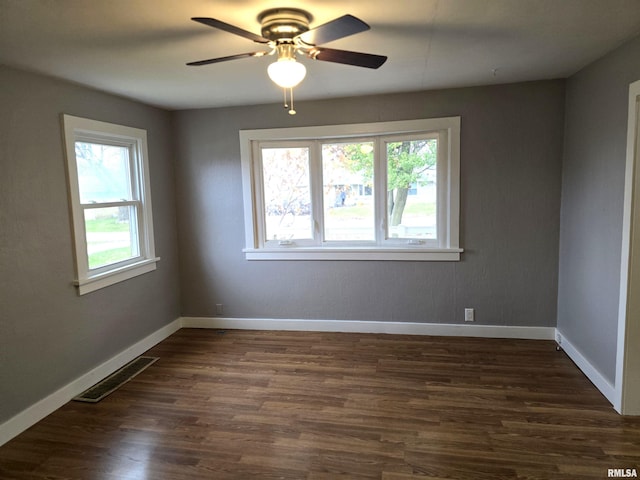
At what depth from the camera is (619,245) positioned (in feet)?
8.59

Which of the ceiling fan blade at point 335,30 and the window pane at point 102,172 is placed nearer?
the ceiling fan blade at point 335,30

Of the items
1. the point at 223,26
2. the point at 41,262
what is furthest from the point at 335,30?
the point at 41,262

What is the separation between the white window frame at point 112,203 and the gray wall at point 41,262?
6 cm

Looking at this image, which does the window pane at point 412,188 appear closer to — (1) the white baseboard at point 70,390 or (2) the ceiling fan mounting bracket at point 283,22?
(2) the ceiling fan mounting bracket at point 283,22

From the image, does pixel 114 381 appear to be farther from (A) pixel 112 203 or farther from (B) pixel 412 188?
(B) pixel 412 188

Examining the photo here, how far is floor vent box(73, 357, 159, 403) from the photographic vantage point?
3028 mm

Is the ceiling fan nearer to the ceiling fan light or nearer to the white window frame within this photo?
the ceiling fan light

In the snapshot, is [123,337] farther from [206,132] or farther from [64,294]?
[206,132]

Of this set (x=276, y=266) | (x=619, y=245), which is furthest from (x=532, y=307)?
(x=276, y=266)

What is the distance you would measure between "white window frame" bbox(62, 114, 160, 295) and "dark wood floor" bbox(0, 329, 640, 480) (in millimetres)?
881

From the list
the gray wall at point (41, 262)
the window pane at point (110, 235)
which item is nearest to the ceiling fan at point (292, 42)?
the gray wall at point (41, 262)

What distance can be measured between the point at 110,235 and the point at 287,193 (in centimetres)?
171

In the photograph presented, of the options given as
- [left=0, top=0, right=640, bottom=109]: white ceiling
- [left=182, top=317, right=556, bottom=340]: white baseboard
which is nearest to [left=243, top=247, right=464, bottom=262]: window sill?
[left=182, top=317, right=556, bottom=340]: white baseboard

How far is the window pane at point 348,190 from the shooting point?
4047 mm
